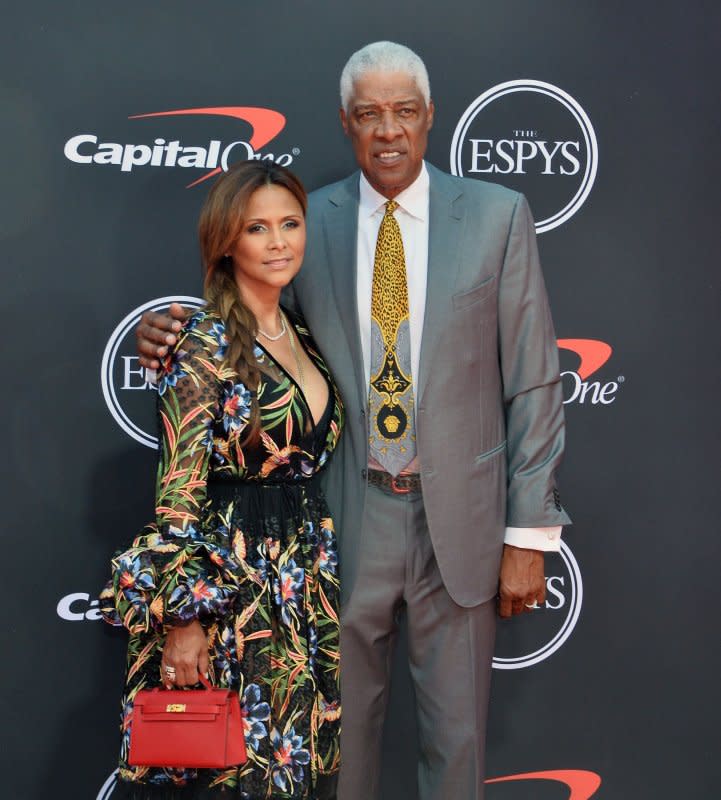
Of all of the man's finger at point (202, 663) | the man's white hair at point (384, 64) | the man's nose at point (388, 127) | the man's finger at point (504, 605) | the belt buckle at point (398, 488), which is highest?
the man's white hair at point (384, 64)

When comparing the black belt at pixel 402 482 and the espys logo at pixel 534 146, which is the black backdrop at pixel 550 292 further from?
the black belt at pixel 402 482

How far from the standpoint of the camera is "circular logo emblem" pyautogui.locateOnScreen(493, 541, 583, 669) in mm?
3492

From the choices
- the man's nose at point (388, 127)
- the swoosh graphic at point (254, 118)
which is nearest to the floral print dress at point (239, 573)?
the man's nose at point (388, 127)

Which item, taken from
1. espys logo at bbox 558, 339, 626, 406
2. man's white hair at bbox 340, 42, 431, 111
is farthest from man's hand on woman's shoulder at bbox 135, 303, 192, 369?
espys logo at bbox 558, 339, 626, 406

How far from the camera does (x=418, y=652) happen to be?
9.33 feet

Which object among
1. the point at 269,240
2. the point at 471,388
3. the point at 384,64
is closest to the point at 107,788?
the point at 471,388

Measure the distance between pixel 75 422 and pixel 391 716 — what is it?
133 cm

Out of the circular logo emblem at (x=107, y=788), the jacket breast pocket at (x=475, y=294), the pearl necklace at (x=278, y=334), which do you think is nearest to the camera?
the pearl necklace at (x=278, y=334)

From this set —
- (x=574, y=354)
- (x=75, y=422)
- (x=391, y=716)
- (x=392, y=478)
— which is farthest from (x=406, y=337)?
(x=391, y=716)

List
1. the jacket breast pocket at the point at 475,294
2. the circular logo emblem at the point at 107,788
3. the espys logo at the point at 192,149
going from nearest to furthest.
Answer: the jacket breast pocket at the point at 475,294
the espys logo at the point at 192,149
the circular logo emblem at the point at 107,788

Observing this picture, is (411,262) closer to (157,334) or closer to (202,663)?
(157,334)

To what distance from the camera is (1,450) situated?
129 inches

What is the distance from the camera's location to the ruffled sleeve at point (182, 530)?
2.29 metres

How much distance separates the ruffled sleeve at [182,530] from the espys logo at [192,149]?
99 centimetres
